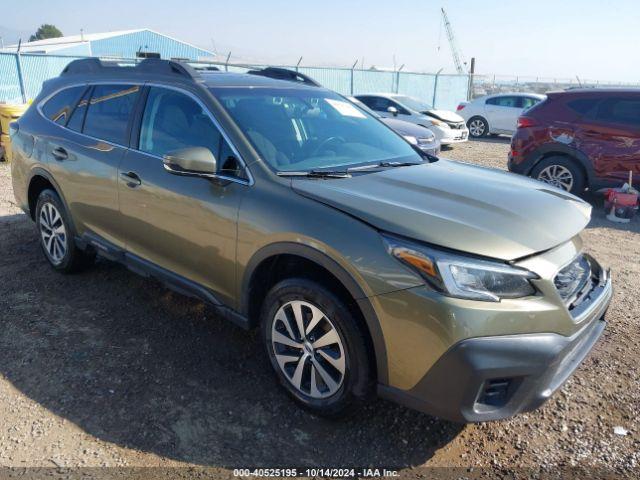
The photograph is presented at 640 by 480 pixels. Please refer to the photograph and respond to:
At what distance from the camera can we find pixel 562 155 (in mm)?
7590

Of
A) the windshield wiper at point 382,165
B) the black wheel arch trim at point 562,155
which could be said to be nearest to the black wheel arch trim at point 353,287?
the windshield wiper at point 382,165

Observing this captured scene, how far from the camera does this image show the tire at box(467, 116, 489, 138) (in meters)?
17.2

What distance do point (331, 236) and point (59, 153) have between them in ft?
9.56

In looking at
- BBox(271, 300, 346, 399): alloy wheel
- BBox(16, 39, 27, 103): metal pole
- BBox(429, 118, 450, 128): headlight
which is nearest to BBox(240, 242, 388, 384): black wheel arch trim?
BBox(271, 300, 346, 399): alloy wheel

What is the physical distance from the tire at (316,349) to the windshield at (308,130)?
779 mm

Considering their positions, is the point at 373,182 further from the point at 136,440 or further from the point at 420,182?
the point at 136,440

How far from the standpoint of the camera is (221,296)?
10.3 feet

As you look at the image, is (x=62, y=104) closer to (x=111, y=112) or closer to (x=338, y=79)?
(x=111, y=112)

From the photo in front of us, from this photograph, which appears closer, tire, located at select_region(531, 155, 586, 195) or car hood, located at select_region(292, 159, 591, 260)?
car hood, located at select_region(292, 159, 591, 260)

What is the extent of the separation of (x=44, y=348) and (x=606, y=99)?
7.61 metres

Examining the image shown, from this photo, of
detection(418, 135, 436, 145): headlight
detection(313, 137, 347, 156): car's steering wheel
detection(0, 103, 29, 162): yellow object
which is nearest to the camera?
detection(313, 137, 347, 156): car's steering wheel

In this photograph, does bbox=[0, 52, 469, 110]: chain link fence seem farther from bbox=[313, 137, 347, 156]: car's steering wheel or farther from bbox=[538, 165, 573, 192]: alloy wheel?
bbox=[538, 165, 573, 192]: alloy wheel

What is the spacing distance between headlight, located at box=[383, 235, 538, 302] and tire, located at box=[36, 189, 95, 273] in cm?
327

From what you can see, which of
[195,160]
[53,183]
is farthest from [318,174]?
[53,183]
